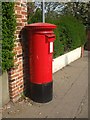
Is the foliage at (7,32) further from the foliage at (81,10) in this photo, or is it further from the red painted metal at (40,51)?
the foliage at (81,10)

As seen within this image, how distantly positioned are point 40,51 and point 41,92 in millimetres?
857

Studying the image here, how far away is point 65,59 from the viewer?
11.1 m

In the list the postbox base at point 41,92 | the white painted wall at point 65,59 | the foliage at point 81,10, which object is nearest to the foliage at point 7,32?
the postbox base at point 41,92

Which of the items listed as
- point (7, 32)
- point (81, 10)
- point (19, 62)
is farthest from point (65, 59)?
point (81, 10)

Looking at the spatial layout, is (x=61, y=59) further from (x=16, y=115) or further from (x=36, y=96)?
(x=16, y=115)

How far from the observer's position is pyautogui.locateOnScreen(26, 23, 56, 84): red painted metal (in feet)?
18.1

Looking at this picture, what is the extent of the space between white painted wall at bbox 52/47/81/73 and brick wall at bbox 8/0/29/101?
3.26m

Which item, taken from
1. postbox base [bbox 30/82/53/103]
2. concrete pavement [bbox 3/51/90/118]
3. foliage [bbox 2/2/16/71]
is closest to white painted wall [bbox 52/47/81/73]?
concrete pavement [bbox 3/51/90/118]

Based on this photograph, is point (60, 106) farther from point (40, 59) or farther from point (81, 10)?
point (81, 10)

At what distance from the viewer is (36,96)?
5.77 meters

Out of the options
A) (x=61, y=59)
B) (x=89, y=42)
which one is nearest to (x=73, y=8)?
(x=89, y=42)

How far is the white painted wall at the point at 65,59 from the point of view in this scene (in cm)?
948

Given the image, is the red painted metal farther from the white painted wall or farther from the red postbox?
the white painted wall

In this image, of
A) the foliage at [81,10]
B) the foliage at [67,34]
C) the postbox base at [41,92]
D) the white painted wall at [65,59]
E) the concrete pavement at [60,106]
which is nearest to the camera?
the concrete pavement at [60,106]
